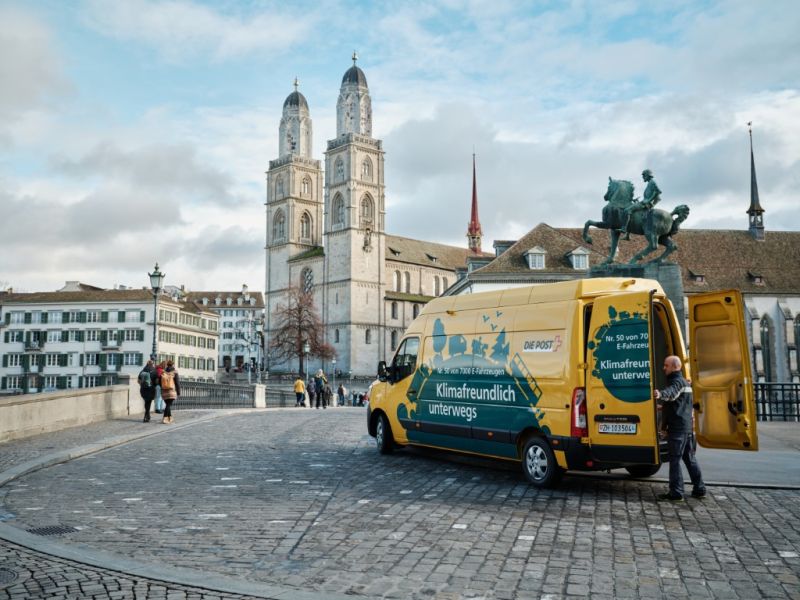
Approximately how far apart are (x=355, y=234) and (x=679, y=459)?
85.8 metres

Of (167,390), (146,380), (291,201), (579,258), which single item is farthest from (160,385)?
(291,201)

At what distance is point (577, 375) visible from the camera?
930cm

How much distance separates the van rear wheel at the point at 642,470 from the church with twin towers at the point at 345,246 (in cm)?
8061

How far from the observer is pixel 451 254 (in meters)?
112

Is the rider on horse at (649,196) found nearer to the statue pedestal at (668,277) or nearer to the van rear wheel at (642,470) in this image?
the statue pedestal at (668,277)

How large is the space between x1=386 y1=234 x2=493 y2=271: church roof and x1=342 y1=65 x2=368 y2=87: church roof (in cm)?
2047

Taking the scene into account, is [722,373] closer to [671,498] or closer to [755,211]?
[671,498]

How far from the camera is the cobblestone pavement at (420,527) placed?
18.9 feet

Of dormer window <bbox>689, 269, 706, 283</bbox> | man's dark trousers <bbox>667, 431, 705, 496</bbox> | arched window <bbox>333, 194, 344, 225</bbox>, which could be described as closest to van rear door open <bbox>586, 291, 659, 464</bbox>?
man's dark trousers <bbox>667, 431, 705, 496</bbox>

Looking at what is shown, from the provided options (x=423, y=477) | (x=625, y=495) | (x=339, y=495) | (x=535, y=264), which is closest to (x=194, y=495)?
(x=339, y=495)

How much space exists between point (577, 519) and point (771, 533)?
5.89 feet

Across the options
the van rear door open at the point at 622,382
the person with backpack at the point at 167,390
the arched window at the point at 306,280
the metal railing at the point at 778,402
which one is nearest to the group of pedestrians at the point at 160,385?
the person with backpack at the point at 167,390

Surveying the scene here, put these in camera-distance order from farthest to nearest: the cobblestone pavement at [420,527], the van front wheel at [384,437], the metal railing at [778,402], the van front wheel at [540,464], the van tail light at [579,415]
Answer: the metal railing at [778,402]
the van front wheel at [384,437]
the van front wheel at [540,464]
the van tail light at [579,415]
the cobblestone pavement at [420,527]

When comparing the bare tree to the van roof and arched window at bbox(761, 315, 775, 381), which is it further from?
the van roof
